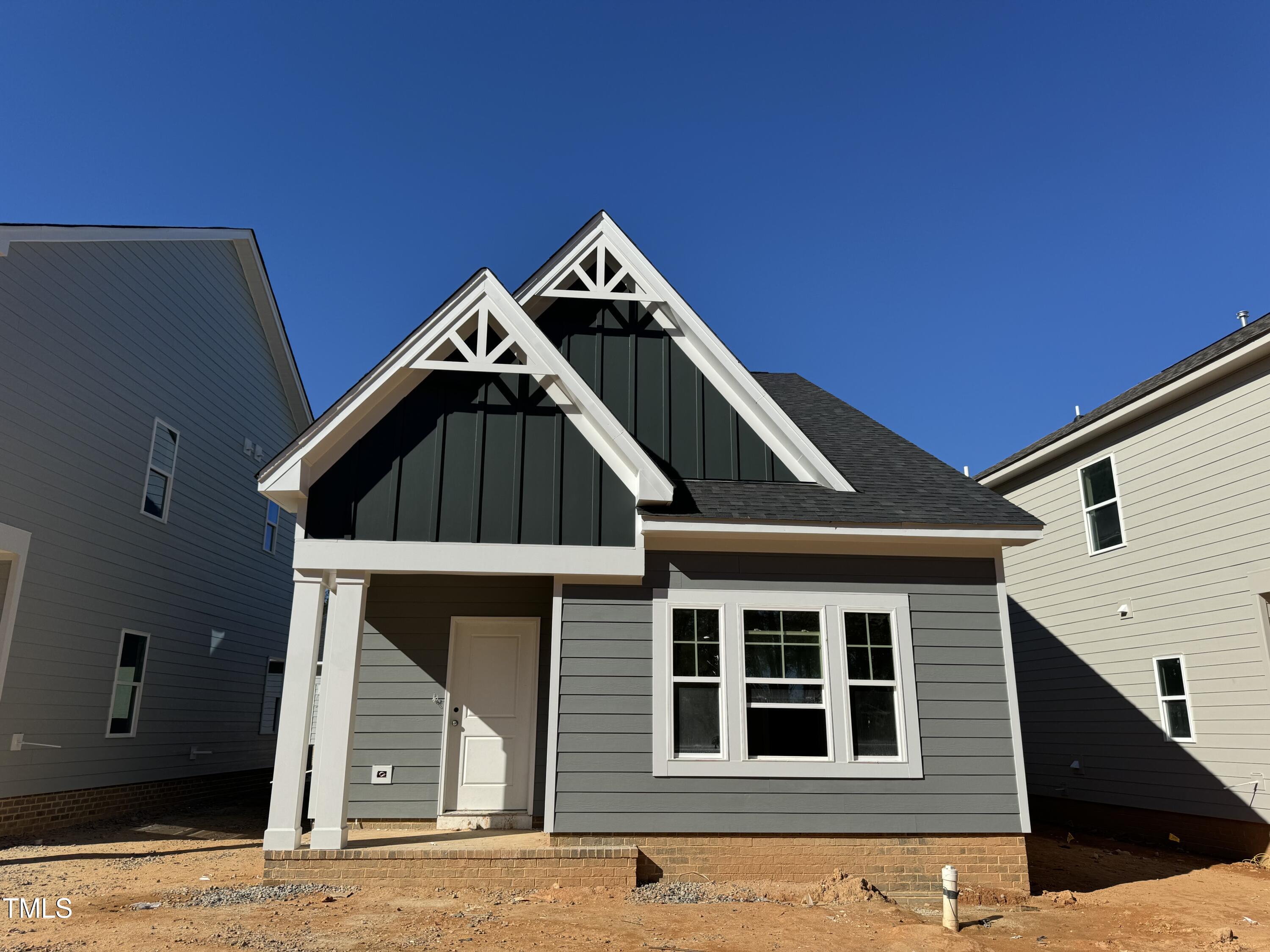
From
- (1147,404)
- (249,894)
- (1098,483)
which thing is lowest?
(249,894)

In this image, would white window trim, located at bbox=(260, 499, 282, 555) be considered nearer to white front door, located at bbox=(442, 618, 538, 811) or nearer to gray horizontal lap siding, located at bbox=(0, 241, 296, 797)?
gray horizontal lap siding, located at bbox=(0, 241, 296, 797)

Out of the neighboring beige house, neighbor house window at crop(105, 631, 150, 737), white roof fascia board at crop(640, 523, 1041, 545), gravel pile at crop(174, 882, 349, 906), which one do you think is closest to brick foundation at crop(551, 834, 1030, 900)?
gravel pile at crop(174, 882, 349, 906)

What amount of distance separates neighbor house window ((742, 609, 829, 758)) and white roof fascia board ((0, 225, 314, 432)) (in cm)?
991

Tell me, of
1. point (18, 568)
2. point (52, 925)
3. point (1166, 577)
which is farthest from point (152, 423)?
point (1166, 577)

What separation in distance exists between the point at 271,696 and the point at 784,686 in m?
12.9

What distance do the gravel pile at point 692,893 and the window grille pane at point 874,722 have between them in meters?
1.70

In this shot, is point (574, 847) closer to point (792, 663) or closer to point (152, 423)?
point (792, 663)

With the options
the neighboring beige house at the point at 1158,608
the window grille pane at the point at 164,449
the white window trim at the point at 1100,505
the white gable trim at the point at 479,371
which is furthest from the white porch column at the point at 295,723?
the white window trim at the point at 1100,505

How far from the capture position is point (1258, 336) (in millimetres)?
10305

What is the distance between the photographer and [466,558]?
27.7 ft

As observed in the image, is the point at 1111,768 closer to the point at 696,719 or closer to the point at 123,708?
the point at 696,719

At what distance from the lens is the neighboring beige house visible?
10641mm

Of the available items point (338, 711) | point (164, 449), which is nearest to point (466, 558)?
point (338, 711)

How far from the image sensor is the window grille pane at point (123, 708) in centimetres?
1255
